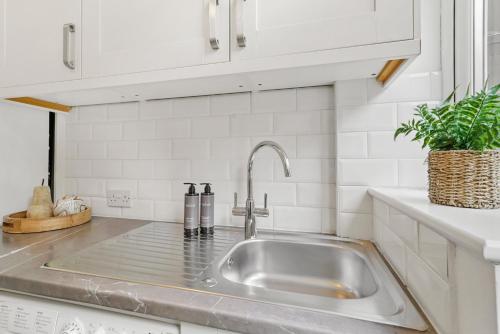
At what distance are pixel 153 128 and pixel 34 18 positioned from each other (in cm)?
61

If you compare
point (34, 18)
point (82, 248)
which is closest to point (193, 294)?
point (82, 248)

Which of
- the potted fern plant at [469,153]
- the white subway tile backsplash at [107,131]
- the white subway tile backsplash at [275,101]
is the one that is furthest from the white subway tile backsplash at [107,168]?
the potted fern plant at [469,153]

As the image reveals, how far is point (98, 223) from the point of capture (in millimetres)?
1272

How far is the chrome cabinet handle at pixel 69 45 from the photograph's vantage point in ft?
3.18

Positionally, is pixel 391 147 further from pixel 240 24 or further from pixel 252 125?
pixel 240 24

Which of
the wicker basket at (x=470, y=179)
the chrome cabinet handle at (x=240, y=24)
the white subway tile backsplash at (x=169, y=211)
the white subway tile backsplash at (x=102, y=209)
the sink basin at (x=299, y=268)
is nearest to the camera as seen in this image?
the wicker basket at (x=470, y=179)

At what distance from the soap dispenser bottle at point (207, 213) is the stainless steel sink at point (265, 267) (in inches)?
1.9

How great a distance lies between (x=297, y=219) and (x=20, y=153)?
1.42 meters

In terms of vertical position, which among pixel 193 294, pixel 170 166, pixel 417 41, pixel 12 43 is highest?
pixel 12 43

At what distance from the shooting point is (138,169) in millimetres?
1316

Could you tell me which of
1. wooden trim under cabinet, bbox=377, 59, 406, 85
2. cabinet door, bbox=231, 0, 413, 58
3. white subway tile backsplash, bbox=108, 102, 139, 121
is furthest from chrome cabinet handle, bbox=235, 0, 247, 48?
white subway tile backsplash, bbox=108, 102, 139, 121

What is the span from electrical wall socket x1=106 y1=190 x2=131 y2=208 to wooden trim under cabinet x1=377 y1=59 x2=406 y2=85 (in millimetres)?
1278

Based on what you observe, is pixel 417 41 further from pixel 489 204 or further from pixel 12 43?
pixel 12 43

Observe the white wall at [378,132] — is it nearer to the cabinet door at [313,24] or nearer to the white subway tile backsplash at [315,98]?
the white subway tile backsplash at [315,98]
